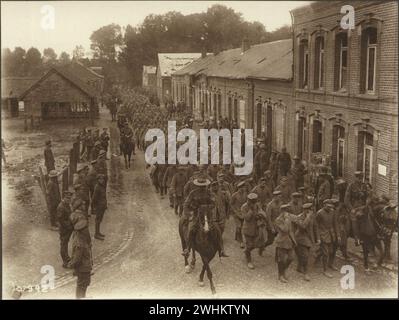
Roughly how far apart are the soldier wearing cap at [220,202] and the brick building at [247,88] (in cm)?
678

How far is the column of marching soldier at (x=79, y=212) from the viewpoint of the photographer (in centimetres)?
910

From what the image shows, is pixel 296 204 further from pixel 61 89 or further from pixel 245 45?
pixel 61 89

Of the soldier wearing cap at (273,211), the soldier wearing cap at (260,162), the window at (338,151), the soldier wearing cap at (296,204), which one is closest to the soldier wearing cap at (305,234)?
the soldier wearing cap at (296,204)

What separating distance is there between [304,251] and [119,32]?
9.31m

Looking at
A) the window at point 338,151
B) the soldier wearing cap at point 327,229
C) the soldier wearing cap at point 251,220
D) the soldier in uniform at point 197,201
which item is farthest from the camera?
the window at point 338,151

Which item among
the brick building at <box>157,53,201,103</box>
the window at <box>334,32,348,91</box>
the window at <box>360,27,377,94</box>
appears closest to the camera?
the window at <box>360,27,377,94</box>

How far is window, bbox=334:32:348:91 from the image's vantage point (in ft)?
47.5

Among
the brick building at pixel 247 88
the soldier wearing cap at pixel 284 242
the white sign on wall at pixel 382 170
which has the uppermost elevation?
Result: the brick building at pixel 247 88

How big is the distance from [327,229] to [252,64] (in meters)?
14.7

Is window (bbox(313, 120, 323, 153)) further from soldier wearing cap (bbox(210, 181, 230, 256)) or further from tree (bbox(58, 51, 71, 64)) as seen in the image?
tree (bbox(58, 51, 71, 64))

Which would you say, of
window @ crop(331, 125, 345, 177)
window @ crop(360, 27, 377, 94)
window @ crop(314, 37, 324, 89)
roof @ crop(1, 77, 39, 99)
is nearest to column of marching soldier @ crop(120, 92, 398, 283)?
window @ crop(331, 125, 345, 177)

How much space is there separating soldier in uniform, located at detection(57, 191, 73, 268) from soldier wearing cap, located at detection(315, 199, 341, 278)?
5.45 m

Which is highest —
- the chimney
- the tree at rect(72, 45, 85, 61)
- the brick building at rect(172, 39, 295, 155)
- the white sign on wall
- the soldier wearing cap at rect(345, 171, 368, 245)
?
the chimney

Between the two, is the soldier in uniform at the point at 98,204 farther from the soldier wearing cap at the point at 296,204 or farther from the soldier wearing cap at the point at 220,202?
the soldier wearing cap at the point at 296,204
